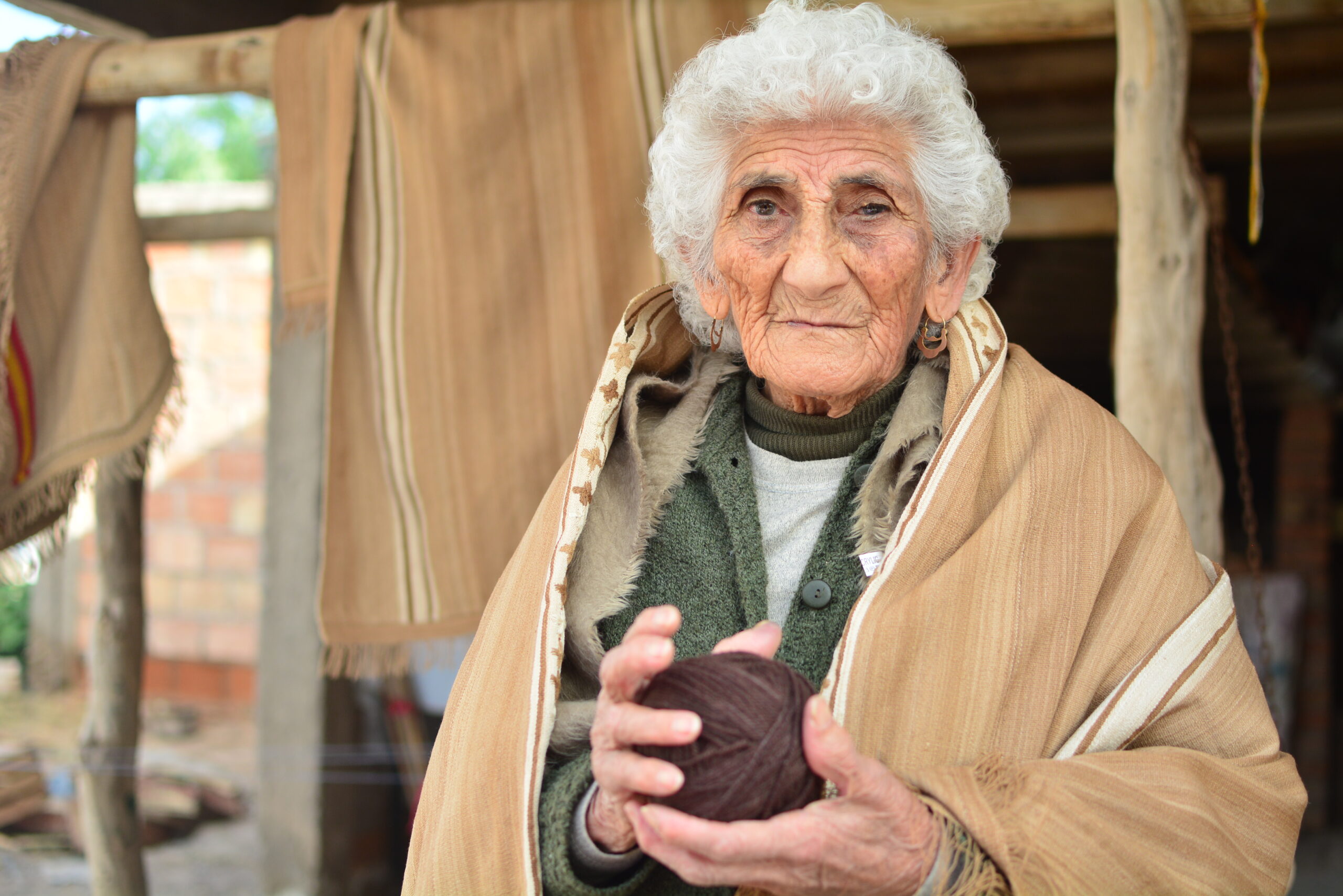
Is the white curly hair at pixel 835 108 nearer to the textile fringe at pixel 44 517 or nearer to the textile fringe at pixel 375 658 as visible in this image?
the textile fringe at pixel 375 658

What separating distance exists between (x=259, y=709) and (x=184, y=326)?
3.58 m

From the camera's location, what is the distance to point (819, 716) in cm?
113

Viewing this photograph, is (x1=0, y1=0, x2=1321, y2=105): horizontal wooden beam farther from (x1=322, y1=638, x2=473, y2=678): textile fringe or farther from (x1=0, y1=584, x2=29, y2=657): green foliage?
(x1=0, y1=584, x2=29, y2=657): green foliage

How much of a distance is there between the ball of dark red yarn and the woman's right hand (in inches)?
1.1

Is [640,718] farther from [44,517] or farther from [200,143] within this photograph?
[200,143]

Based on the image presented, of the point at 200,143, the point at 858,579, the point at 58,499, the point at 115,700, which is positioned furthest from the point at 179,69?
the point at 200,143

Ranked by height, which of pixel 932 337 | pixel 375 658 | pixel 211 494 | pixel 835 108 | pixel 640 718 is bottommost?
pixel 211 494

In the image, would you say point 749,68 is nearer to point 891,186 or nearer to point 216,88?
point 891,186

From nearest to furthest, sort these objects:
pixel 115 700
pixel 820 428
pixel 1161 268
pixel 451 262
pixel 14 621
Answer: pixel 820 428 < pixel 1161 268 < pixel 451 262 < pixel 115 700 < pixel 14 621

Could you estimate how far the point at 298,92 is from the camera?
236 centimetres

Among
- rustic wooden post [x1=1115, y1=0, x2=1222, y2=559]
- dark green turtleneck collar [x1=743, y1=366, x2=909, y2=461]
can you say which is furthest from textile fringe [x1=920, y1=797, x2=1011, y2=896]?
rustic wooden post [x1=1115, y1=0, x2=1222, y2=559]

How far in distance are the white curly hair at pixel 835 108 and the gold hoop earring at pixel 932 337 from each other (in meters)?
0.09

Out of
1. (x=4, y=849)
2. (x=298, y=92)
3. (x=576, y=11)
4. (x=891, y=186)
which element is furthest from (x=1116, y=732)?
(x=4, y=849)

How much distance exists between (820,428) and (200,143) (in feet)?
49.7
